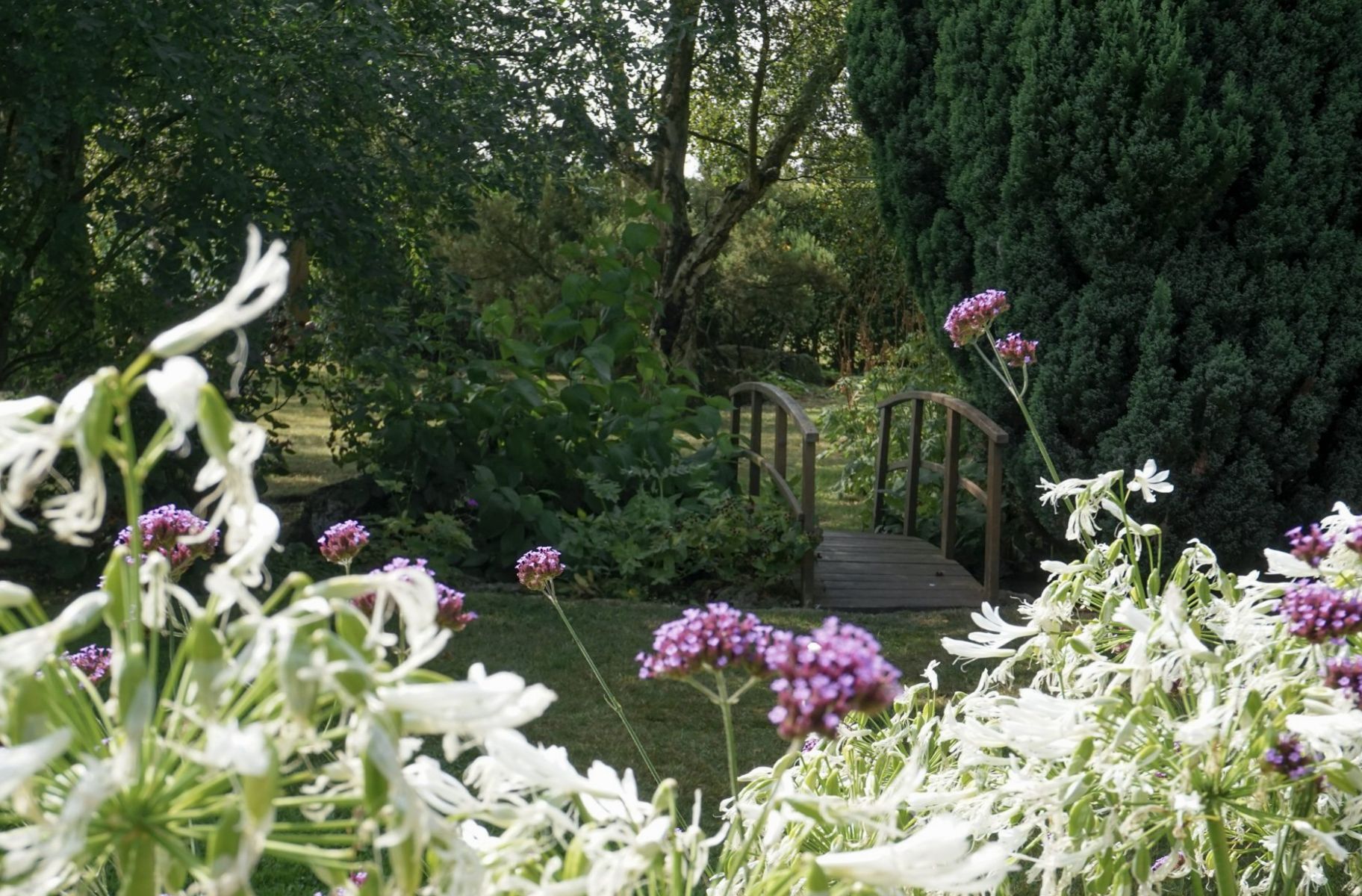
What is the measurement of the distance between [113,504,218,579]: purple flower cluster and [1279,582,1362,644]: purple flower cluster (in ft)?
3.95

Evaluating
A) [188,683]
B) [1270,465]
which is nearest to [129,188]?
[1270,465]

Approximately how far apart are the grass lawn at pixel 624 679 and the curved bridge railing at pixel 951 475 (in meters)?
0.38

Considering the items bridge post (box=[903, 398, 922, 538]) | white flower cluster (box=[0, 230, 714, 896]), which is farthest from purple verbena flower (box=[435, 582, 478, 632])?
bridge post (box=[903, 398, 922, 538])

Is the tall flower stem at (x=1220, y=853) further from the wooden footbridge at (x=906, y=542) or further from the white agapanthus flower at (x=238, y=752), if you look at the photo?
the wooden footbridge at (x=906, y=542)

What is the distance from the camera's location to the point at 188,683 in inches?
30.1

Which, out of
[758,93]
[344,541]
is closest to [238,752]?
[344,541]

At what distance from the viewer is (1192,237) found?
5.38 meters

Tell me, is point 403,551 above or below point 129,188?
below

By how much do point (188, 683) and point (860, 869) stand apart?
1.24ft

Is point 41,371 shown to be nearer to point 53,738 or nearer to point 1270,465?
point 1270,465

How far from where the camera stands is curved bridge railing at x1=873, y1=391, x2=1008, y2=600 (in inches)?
227

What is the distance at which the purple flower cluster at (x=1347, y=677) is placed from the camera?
103 centimetres

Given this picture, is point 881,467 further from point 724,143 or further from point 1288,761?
point 724,143

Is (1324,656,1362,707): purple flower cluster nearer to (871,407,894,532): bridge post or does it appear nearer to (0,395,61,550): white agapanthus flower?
(0,395,61,550): white agapanthus flower
